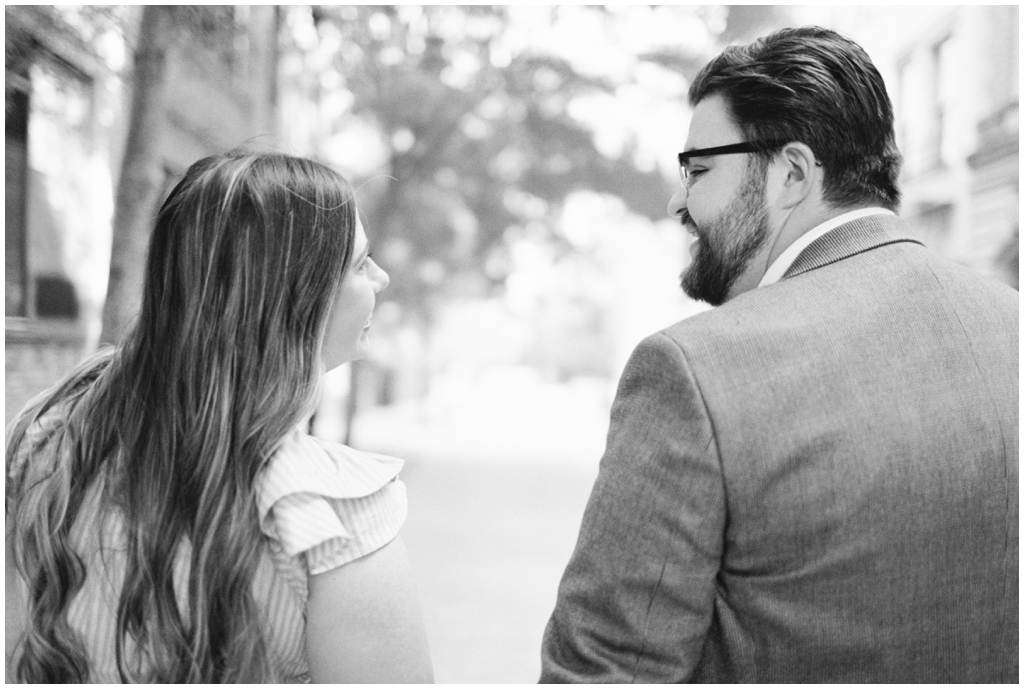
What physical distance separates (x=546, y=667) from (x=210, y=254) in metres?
0.98

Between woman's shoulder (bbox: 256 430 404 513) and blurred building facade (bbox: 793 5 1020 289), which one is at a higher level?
blurred building facade (bbox: 793 5 1020 289)

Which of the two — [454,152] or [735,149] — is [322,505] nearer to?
[735,149]

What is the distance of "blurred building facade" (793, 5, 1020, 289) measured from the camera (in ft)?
29.0

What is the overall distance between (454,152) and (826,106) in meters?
11.1

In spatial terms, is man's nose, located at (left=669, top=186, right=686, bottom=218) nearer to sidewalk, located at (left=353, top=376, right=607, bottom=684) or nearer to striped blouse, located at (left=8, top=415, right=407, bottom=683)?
striped blouse, located at (left=8, top=415, right=407, bottom=683)

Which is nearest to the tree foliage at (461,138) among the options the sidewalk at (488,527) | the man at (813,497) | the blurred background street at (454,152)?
the blurred background street at (454,152)

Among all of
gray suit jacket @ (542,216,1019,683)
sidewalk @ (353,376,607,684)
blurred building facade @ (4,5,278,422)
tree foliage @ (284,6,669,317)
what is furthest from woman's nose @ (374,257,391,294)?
tree foliage @ (284,6,669,317)

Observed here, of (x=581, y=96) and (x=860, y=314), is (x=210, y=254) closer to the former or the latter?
(x=860, y=314)

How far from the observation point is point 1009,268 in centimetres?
810

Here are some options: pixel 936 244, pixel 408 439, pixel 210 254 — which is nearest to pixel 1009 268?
pixel 936 244

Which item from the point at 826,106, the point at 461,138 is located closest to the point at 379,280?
the point at 826,106

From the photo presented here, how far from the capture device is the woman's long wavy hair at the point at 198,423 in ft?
5.03

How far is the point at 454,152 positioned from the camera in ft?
41.2

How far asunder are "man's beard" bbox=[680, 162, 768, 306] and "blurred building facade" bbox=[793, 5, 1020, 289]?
23.2ft
